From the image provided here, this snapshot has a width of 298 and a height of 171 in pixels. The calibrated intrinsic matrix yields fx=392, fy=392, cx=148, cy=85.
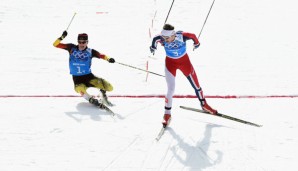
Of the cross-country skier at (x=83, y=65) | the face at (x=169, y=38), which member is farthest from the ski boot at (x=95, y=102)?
the face at (x=169, y=38)

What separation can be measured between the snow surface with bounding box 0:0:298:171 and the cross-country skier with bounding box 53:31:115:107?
380 millimetres

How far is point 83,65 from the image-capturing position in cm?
761

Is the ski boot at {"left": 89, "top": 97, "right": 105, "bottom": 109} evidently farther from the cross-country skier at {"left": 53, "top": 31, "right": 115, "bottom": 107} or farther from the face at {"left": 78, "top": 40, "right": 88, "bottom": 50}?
the face at {"left": 78, "top": 40, "right": 88, "bottom": 50}

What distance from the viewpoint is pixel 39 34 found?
39.7 feet

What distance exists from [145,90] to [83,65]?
1671 millimetres

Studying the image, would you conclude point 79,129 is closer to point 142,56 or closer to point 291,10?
point 142,56

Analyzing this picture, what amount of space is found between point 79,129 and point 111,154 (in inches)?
40.4

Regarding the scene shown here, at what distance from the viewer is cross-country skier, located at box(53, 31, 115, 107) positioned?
752 cm

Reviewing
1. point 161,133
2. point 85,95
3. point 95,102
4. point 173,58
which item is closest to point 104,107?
point 95,102

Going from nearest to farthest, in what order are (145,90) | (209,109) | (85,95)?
(209,109)
(85,95)
(145,90)

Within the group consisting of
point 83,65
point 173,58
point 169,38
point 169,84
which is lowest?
point 169,84

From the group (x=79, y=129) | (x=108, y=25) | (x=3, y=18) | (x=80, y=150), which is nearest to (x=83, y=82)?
(x=79, y=129)

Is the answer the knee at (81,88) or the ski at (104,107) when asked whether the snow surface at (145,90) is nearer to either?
the ski at (104,107)

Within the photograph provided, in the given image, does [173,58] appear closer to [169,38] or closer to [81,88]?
[169,38]
